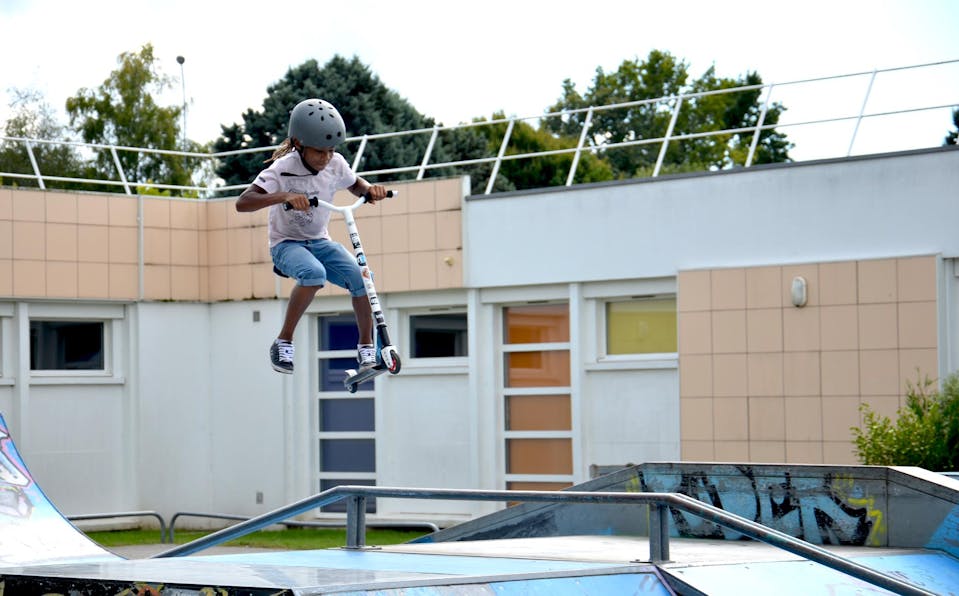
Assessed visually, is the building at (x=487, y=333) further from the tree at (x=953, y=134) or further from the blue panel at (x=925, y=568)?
the blue panel at (x=925, y=568)

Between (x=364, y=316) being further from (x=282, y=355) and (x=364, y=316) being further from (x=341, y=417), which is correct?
(x=341, y=417)

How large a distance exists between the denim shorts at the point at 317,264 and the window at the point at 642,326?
26.1ft

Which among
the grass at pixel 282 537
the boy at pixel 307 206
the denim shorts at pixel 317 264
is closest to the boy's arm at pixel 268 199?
the boy at pixel 307 206

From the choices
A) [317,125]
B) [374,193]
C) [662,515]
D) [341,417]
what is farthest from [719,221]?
[662,515]

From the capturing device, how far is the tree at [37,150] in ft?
143

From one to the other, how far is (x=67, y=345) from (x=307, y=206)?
1148 cm

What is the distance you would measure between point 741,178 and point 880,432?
381 cm

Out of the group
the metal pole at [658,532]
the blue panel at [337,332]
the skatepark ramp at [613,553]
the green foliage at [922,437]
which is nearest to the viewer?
the skatepark ramp at [613,553]

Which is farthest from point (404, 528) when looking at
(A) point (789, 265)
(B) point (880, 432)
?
(B) point (880, 432)

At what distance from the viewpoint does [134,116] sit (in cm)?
4741

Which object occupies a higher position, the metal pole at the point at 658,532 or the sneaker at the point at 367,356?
the sneaker at the point at 367,356

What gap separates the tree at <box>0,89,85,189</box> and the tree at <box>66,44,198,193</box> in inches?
38.0

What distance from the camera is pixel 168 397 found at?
18.3 meters

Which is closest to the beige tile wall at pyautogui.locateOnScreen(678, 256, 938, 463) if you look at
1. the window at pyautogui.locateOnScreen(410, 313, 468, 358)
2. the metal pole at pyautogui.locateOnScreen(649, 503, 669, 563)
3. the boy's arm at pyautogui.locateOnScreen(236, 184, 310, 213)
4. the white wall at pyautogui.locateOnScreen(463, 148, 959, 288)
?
the white wall at pyautogui.locateOnScreen(463, 148, 959, 288)
